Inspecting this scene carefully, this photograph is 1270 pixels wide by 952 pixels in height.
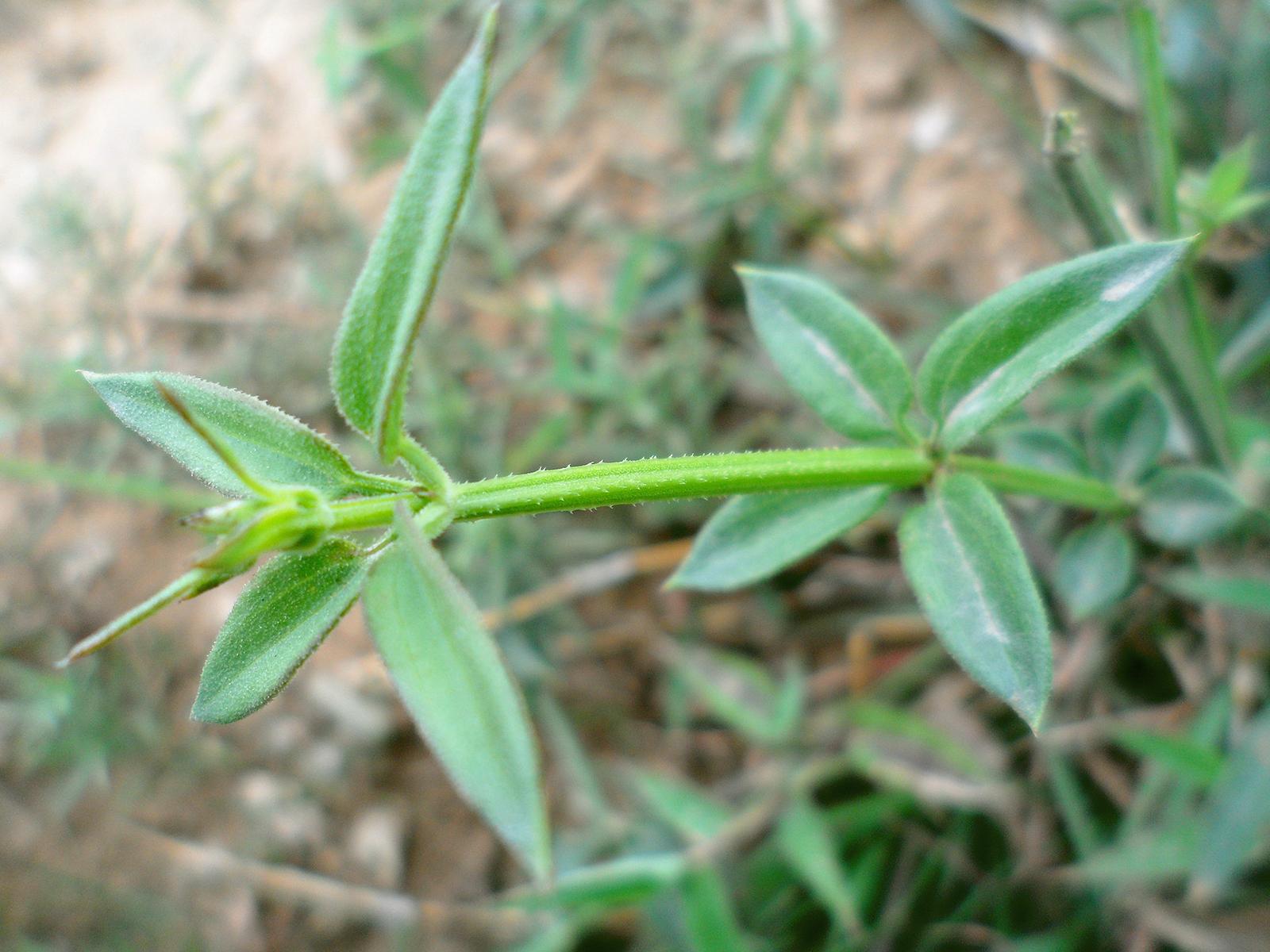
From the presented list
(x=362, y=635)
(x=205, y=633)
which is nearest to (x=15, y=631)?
(x=205, y=633)

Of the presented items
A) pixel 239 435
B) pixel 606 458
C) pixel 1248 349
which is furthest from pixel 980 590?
pixel 606 458

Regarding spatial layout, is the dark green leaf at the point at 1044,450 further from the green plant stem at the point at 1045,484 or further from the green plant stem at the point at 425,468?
the green plant stem at the point at 425,468

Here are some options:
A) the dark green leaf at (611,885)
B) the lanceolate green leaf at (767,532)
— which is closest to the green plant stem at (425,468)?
the lanceolate green leaf at (767,532)

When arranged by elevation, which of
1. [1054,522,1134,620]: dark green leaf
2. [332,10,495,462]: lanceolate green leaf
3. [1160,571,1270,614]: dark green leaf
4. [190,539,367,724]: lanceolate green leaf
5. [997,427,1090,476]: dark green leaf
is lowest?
[1160,571,1270,614]: dark green leaf

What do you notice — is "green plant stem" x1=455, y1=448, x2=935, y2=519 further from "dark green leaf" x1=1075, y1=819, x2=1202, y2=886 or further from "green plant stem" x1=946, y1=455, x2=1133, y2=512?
"dark green leaf" x1=1075, y1=819, x2=1202, y2=886

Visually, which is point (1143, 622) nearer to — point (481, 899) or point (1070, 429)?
point (1070, 429)

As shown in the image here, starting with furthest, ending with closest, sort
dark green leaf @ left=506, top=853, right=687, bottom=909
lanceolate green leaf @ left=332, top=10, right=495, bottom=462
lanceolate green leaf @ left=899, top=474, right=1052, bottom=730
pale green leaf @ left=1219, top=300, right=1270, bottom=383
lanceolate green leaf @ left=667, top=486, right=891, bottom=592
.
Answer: dark green leaf @ left=506, top=853, right=687, bottom=909, pale green leaf @ left=1219, top=300, right=1270, bottom=383, lanceolate green leaf @ left=667, top=486, right=891, bottom=592, lanceolate green leaf @ left=899, top=474, right=1052, bottom=730, lanceolate green leaf @ left=332, top=10, right=495, bottom=462

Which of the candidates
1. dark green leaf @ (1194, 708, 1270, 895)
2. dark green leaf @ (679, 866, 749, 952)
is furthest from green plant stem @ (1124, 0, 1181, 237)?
dark green leaf @ (679, 866, 749, 952)
